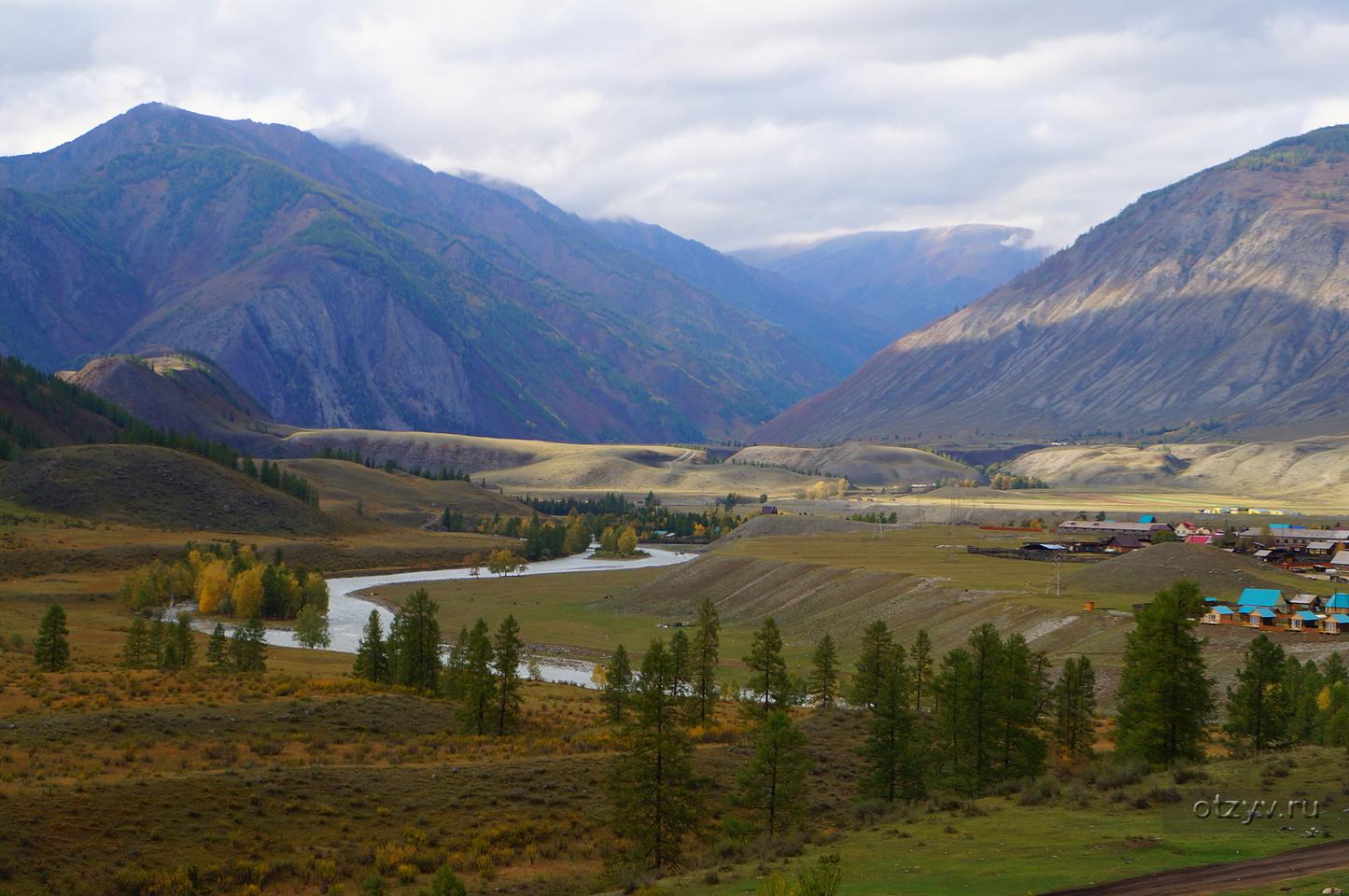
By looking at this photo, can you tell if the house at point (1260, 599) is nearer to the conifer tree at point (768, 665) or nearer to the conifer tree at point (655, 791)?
the conifer tree at point (768, 665)

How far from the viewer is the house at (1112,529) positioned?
157250 mm

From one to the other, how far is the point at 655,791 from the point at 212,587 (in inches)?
3987

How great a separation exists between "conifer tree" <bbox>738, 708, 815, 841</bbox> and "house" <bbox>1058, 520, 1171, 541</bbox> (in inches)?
4790

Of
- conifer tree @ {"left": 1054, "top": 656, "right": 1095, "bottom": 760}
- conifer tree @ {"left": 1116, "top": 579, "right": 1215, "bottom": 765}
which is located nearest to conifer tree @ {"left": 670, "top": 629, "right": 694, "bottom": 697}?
conifer tree @ {"left": 1054, "top": 656, "right": 1095, "bottom": 760}

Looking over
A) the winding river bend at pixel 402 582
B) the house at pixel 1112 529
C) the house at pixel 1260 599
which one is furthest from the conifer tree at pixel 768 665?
the house at pixel 1112 529

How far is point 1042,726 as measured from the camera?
45.7 m

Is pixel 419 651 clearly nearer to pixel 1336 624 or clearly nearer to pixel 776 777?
pixel 776 777

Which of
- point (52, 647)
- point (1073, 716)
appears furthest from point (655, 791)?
point (52, 647)

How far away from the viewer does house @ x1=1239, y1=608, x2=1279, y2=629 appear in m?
83.8

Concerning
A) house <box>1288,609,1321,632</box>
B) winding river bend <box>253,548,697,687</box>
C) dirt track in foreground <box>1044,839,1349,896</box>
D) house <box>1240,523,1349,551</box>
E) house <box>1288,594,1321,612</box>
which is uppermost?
house <box>1240,523,1349,551</box>

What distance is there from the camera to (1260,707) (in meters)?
48.9

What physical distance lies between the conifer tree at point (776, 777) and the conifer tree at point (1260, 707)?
19.8m

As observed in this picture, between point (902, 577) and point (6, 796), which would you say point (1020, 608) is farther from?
point (6, 796)

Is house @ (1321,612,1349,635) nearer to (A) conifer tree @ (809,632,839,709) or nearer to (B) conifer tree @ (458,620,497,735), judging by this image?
(A) conifer tree @ (809,632,839,709)
